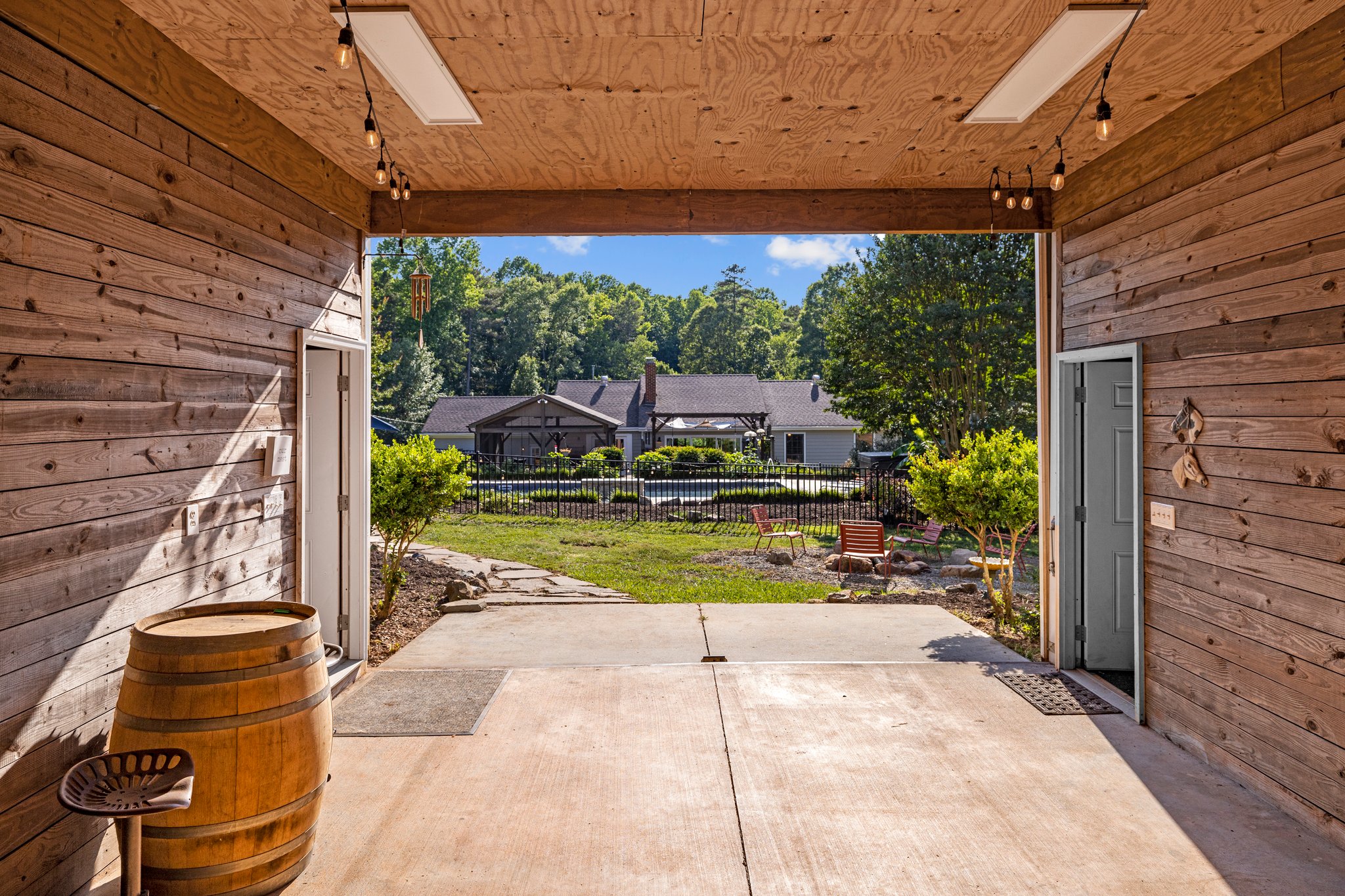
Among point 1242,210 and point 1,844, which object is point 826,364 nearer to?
point 1242,210

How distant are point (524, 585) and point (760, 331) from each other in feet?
159

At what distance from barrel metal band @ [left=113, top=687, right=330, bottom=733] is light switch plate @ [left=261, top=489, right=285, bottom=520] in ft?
4.97

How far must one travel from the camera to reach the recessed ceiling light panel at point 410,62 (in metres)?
2.79

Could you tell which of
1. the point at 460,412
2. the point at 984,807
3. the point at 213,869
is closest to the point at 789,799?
the point at 984,807

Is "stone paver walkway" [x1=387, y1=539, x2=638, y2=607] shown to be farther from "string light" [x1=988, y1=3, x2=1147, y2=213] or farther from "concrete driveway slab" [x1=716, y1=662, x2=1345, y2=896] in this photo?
"string light" [x1=988, y1=3, x2=1147, y2=213]

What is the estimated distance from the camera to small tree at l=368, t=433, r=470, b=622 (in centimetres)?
626

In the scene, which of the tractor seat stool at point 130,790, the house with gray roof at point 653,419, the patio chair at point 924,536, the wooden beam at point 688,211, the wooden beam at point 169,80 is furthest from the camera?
the house with gray roof at point 653,419

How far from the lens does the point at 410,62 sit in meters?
3.14

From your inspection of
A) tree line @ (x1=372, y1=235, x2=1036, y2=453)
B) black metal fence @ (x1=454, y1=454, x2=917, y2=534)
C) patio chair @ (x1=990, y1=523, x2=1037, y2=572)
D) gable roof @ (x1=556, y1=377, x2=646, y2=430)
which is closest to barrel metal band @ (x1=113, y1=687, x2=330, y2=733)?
tree line @ (x1=372, y1=235, x2=1036, y2=453)

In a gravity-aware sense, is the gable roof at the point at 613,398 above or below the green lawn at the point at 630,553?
above

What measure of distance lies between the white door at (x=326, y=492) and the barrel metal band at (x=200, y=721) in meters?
2.64

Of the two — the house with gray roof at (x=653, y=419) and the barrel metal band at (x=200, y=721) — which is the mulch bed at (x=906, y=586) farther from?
the house with gray roof at (x=653, y=419)

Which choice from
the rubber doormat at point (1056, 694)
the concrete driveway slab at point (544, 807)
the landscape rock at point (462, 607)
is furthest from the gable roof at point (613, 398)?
the concrete driveway slab at point (544, 807)

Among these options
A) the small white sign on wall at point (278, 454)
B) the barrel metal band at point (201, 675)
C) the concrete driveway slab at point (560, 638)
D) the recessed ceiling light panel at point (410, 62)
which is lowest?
the concrete driveway slab at point (560, 638)
